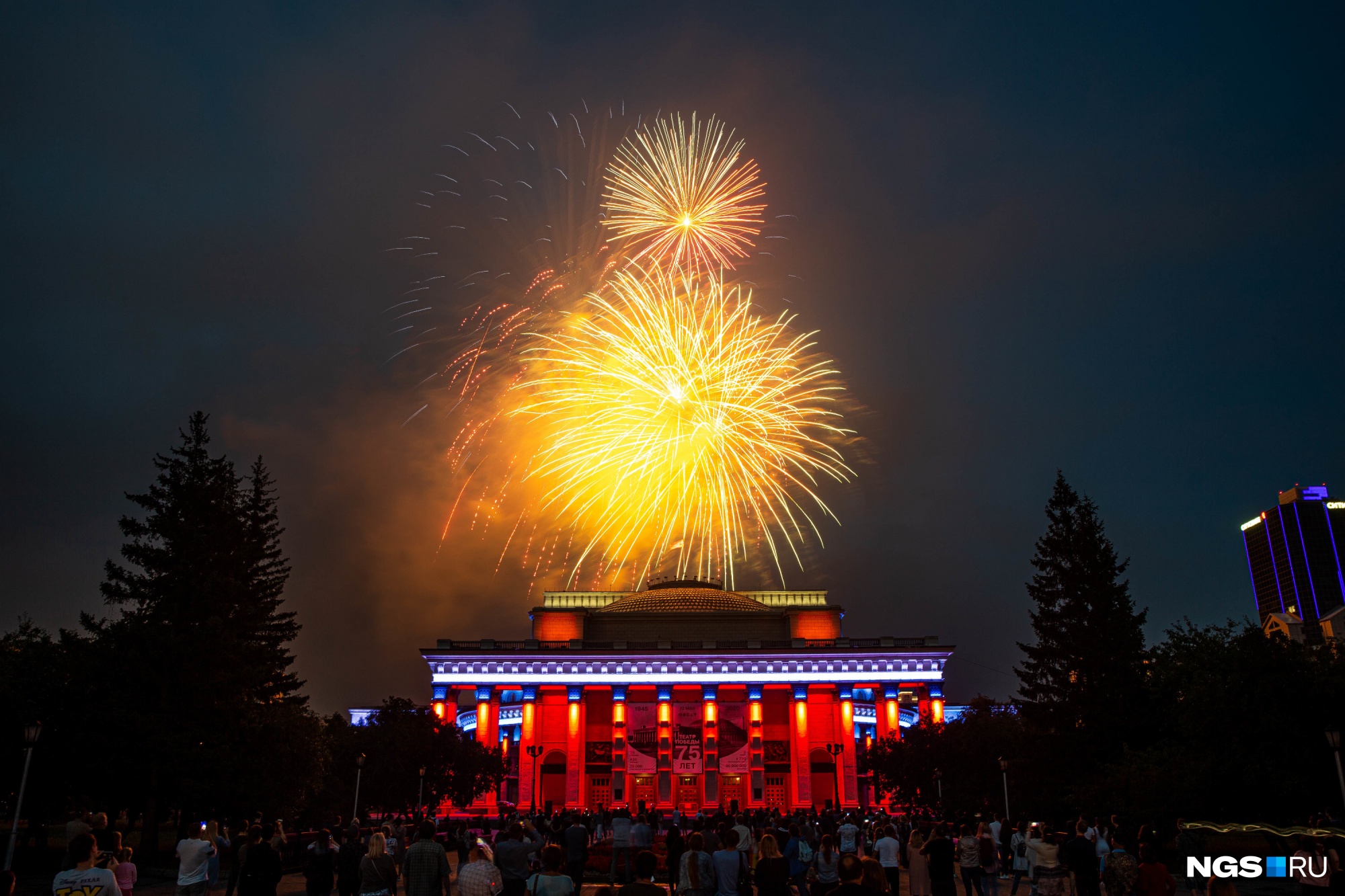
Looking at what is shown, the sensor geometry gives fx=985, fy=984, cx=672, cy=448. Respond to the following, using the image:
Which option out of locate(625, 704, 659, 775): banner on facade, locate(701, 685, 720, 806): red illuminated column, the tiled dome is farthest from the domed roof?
locate(625, 704, 659, 775): banner on facade

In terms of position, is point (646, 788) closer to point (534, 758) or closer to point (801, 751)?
point (534, 758)

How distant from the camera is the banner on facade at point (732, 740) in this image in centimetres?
7319

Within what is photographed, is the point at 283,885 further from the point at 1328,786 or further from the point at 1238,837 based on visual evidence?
A: the point at 1328,786

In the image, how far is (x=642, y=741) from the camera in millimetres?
74062

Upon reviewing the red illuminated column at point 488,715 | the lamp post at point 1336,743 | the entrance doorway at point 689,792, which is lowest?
the entrance doorway at point 689,792

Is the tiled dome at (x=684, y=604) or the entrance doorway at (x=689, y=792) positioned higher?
the tiled dome at (x=684, y=604)

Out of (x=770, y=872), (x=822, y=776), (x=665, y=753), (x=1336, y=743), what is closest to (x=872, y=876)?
(x=770, y=872)

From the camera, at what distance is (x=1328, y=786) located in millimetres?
27969

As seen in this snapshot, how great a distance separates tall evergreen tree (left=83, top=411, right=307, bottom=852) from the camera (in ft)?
108

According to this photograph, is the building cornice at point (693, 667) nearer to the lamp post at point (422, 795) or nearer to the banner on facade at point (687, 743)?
the banner on facade at point (687, 743)

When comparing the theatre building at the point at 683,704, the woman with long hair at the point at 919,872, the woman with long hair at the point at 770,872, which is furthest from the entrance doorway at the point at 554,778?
the woman with long hair at the point at 770,872

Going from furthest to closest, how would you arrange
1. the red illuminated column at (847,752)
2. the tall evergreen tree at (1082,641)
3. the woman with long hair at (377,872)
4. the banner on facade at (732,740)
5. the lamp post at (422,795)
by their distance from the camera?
the red illuminated column at (847,752) < the banner on facade at (732,740) < the lamp post at (422,795) < the tall evergreen tree at (1082,641) < the woman with long hair at (377,872)

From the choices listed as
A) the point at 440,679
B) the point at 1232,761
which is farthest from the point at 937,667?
the point at 1232,761

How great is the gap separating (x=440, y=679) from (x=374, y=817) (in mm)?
20899
